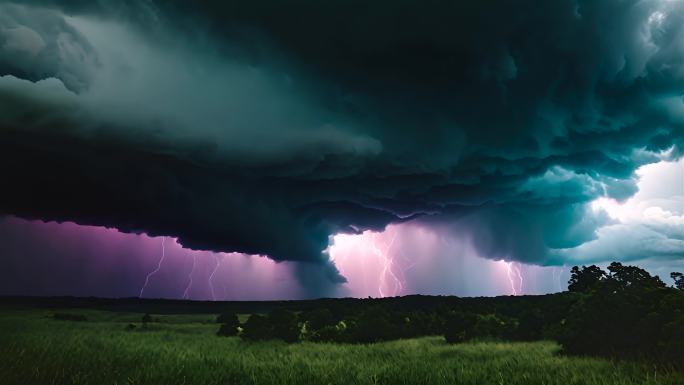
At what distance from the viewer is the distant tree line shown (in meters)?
16.9

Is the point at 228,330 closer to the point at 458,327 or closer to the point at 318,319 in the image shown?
the point at 318,319

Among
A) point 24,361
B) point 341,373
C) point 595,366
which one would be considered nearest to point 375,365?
point 341,373

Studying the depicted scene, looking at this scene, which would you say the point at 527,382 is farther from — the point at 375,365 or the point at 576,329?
the point at 576,329

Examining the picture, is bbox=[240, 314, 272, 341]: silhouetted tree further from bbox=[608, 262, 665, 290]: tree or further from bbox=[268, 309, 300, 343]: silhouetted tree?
bbox=[608, 262, 665, 290]: tree

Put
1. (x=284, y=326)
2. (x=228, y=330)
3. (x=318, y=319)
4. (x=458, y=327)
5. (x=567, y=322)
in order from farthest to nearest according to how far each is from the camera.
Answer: (x=228, y=330) → (x=318, y=319) → (x=458, y=327) → (x=284, y=326) → (x=567, y=322)

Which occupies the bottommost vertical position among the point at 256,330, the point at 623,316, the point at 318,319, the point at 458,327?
the point at 256,330

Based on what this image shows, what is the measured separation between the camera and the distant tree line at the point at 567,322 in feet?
55.3

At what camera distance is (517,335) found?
105 ft

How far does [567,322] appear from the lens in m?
21.9

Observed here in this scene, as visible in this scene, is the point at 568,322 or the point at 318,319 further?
the point at 318,319

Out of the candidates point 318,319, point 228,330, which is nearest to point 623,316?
point 318,319

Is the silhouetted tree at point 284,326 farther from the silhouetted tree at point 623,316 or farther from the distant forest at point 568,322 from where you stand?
the silhouetted tree at point 623,316

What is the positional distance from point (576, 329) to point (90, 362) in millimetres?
18162

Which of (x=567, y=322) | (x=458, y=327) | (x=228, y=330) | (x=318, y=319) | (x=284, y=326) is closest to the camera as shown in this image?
(x=567, y=322)
